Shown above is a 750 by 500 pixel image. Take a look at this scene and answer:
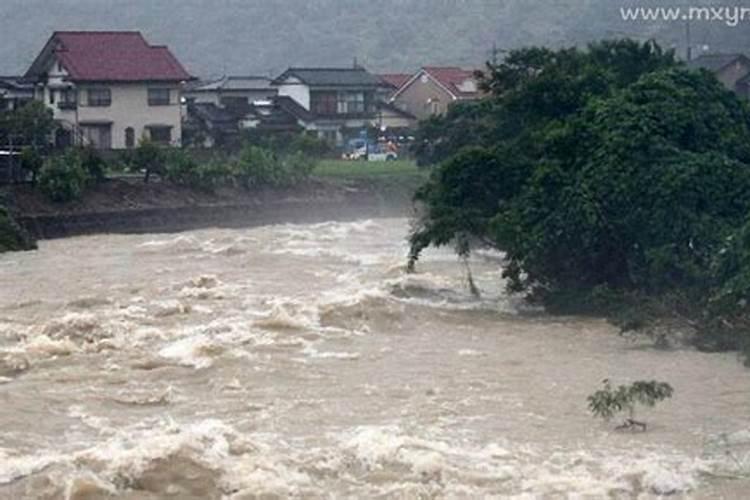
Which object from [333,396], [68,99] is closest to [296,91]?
[68,99]

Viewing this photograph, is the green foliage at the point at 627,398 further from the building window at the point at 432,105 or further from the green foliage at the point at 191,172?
the building window at the point at 432,105

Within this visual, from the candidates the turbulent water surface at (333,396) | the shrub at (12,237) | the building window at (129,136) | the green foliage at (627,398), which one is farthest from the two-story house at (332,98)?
the green foliage at (627,398)

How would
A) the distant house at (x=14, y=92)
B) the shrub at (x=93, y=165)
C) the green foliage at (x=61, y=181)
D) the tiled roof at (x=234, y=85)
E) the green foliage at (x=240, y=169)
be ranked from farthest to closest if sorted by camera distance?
the tiled roof at (x=234, y=85), the distant house at (x=14, y=92), the green foliage at (x=240, y=169), the shrub at (x=93, y=165), the green foliage at (x=61, y=181)

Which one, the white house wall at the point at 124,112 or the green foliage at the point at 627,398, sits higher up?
the white house wall at the point at 124,112

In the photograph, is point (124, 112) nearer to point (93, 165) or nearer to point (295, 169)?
point (295, 169)

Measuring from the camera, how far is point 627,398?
1216cm

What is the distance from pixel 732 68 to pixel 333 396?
36.3 meters

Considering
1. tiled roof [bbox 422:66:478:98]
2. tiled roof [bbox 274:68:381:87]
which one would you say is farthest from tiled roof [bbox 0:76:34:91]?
tiled roof [bbox 422:66:478:98]

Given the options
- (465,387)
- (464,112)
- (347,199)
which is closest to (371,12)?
(347,199)

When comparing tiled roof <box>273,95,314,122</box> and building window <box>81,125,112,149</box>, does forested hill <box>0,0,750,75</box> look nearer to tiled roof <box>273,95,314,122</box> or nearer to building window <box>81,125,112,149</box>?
tiled roof <box>273,95,314,122</box>

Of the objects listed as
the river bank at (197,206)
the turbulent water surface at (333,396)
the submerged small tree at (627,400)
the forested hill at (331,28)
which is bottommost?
the turbulent water surface at (333,396)

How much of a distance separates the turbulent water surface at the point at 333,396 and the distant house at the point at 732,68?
86.3 ft

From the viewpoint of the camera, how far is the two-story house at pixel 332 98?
4684cm

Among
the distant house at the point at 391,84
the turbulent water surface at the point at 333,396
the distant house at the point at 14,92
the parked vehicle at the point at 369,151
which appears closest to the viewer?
the turbulent water surface at the point at 333,396
